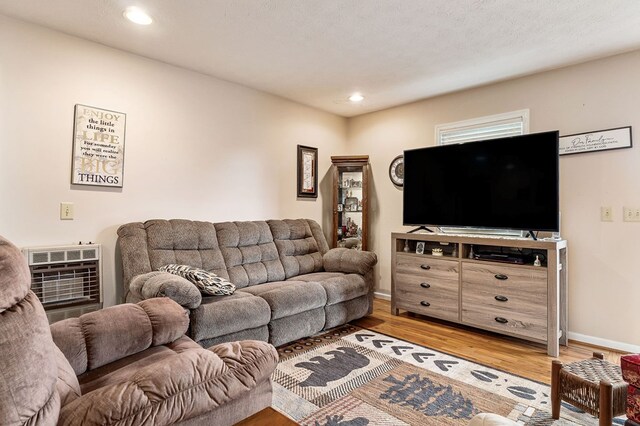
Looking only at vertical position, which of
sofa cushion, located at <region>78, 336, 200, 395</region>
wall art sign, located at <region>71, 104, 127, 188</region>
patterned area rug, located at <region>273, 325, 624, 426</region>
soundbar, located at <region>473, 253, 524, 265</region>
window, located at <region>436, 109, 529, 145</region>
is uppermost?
window, located at <region>436, 109, 529, 145</region>

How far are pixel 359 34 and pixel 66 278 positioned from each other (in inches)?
111

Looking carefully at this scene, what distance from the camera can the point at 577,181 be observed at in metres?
3.10

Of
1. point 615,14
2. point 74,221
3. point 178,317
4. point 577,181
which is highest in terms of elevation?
point 615,14

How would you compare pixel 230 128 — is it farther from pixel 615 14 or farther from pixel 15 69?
pixel 615 14

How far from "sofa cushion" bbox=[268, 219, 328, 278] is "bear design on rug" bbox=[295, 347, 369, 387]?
3.51 ft

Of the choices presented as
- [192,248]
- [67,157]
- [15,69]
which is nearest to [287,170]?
[192,248]

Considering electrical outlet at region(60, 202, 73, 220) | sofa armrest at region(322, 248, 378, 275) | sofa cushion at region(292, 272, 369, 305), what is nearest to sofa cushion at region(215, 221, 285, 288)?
sofa cushion at region(292, 272, 369, 305)

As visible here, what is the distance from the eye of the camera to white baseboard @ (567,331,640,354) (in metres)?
2.83

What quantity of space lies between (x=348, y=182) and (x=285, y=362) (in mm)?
2648

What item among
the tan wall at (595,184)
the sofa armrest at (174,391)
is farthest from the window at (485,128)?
the sofa armrest at (174,391)

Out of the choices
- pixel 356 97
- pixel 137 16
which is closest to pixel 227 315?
pixel 137 16

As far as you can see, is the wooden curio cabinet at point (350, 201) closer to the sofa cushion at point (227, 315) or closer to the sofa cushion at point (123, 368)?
the sofa cushion at point (227, 315)

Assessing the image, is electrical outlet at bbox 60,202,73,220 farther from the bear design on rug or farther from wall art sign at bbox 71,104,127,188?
the bear design on rug

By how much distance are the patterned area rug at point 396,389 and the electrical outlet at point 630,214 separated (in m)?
1.64
